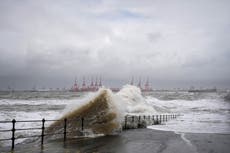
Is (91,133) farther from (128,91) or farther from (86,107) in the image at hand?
(128,91)

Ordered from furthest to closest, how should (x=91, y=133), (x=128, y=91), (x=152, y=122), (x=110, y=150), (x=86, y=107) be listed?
(x=128, y=91) → (x=152, y=122) → (x=86, y=107) → (x=91, y=133) → (x=110, y=150)

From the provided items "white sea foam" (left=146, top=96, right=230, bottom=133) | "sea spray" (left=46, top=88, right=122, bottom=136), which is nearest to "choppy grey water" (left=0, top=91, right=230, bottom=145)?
"white sea foam" (left=146, top=96, right=230, bottom=133)

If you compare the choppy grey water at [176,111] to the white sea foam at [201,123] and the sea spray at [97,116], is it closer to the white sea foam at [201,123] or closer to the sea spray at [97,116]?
the white sea foam at [201,123]

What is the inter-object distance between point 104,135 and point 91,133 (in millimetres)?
761

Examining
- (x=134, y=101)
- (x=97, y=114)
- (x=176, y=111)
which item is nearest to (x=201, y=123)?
(x=97, y=114)

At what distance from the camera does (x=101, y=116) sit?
18.0 m

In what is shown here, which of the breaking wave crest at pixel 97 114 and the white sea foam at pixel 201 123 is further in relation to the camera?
the white sea foam at pixel 201 123

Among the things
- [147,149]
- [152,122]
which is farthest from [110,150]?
[152,122]

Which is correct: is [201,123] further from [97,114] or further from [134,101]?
[134,101]

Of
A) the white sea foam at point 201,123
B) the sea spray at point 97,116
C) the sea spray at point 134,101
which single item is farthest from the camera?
the sea spray at point 134,101

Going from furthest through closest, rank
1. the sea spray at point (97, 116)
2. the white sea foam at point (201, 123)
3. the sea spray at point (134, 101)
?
the sea spray at point (134, 101)
the white sea foam at point (201, 123)
the sea spray at point (97, 116)

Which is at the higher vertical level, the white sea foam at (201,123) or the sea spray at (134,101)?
the sea spray at (134,101)

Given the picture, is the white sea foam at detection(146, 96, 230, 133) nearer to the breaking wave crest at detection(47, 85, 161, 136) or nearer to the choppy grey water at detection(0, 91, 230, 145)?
the choppy grey water at detection(0, 91, 230, 145)

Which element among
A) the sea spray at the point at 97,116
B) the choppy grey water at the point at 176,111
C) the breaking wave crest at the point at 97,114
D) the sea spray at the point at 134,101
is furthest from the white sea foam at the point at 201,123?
the sea spray at the point at 97,116
